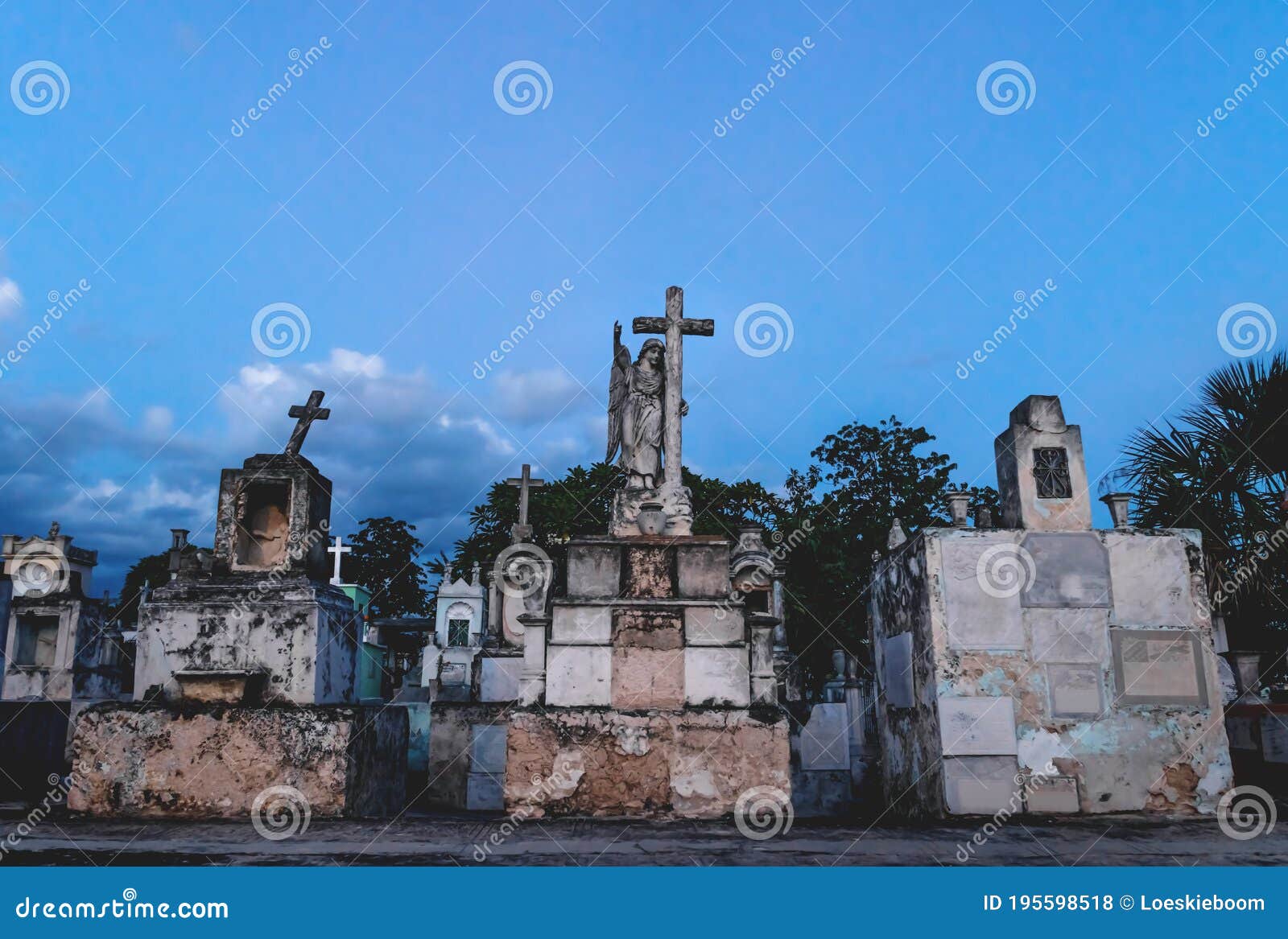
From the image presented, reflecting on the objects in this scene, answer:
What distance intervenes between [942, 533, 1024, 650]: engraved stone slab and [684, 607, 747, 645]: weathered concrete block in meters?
2.21

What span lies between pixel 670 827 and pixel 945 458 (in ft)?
80.3

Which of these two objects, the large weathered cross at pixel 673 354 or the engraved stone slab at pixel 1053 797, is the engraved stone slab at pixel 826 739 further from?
the large weathered cross at pixel 673 354

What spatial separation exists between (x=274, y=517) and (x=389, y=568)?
37421mm

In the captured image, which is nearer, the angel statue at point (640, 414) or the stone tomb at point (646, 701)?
the stone tomb at point (646, 701)

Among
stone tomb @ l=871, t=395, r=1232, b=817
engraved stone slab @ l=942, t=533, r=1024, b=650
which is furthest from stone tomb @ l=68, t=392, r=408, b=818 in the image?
engraved stone slab @ l=942, t=533, r=1024, b=650

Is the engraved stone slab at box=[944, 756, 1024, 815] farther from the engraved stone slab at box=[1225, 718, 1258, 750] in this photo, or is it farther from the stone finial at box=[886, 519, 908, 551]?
the engraved stone slab at box=[1225, 718, 1258, 750]

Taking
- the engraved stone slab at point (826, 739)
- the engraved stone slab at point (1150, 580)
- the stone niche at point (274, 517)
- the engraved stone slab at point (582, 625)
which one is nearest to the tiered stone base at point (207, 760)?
the stone niche at point (274, 517)

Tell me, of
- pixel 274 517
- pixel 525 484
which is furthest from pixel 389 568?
pixel 274 517

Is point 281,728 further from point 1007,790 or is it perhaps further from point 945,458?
point 945,458

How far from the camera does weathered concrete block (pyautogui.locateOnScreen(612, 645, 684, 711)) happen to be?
560 cm

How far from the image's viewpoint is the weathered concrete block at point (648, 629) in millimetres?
5688

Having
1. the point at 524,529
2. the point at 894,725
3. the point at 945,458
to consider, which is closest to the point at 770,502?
the point at 945,458

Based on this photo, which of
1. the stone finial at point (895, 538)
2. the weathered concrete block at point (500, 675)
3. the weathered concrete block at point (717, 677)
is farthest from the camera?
the weathered concrete block at point (500, 675)

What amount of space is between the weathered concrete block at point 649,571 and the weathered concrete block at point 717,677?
480 millimetres
